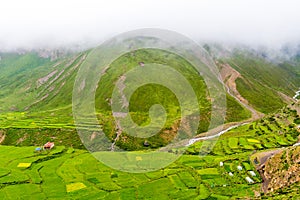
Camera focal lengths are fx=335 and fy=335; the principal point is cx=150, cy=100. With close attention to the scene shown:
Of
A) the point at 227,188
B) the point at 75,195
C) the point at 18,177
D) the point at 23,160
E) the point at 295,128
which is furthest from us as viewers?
the point at 295,128

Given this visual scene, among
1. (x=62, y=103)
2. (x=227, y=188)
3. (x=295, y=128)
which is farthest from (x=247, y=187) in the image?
(x=62, y=103)

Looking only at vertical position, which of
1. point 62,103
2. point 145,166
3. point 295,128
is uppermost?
point 145,166

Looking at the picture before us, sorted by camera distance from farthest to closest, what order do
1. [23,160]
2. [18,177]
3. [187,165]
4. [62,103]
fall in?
[62,103] → [23,160] → [187,165] → [18,177]

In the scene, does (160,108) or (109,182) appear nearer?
(109,182)

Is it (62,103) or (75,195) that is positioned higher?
(75,195)

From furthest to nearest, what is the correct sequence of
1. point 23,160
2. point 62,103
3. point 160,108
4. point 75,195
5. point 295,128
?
point 62,103 → point 160,108 → point 295,128 → point 23,160 → point 75,195

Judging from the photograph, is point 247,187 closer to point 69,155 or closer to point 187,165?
point 187,165

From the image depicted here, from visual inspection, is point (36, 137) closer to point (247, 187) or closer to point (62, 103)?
point (247, 187)

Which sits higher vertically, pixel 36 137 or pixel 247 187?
pixel 247 187

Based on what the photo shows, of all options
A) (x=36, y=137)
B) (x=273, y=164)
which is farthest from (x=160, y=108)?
(x=273, y=164)
